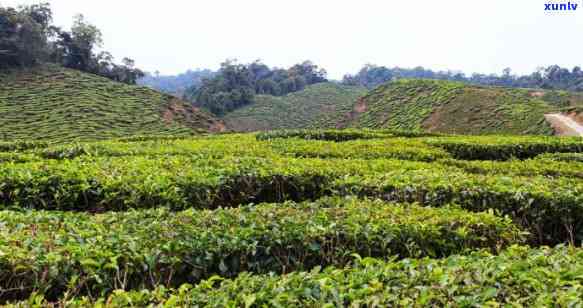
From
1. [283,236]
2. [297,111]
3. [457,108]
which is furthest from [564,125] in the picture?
[297,111]

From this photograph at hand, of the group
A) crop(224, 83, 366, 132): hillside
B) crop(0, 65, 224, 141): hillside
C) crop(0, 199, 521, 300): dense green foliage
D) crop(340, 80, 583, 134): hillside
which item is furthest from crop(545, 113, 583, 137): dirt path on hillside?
crop(0, 65, 224, 141): hillside

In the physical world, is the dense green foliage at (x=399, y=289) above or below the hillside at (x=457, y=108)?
below

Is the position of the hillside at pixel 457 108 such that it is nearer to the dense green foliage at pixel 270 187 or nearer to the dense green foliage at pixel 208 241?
the dense green foliage at pixel 270 187

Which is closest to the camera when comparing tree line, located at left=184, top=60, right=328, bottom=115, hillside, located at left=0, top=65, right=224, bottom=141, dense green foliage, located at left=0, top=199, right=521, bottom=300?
dense green foliage, located at left=0, top=199, right=521, bottom=300

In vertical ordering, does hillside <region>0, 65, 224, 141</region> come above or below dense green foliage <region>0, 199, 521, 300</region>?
above

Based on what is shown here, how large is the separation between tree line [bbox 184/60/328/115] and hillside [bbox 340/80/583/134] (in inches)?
941

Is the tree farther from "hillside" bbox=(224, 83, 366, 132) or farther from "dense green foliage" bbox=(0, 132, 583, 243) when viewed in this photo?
"dense green foliage" bbox=(0, 132, 583, 243)

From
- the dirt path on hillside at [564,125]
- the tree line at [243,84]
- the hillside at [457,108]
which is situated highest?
the tree line at [243,84]

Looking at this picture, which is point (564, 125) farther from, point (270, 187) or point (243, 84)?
point (243, 84)


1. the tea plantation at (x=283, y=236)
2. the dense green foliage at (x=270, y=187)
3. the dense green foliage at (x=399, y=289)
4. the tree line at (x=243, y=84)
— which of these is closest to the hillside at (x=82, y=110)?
the tree line at (x=243, y=84)

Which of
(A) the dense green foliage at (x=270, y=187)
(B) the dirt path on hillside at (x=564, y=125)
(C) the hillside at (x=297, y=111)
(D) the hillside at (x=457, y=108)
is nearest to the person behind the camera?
(A) the dense green foliage at (x=270, y=187)

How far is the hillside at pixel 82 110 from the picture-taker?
117ft

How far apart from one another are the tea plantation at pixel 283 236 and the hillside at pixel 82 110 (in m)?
29.6

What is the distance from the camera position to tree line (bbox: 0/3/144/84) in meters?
46.8
